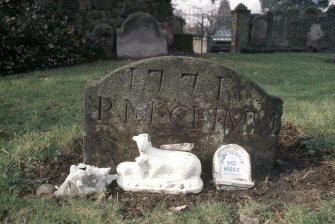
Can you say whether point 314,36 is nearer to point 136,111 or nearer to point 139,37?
point 139,37

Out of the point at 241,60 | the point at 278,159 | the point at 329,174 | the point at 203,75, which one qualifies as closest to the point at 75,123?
the point at 203,75

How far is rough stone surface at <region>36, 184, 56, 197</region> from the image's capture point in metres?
3.09

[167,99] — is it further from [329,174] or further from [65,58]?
[65,58]

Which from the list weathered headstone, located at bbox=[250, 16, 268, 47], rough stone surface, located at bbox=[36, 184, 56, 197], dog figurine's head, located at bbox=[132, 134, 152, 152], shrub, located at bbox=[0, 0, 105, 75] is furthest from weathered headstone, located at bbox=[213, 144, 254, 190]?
weathered headstone, located at bbox=[250, 16, 268, 47]

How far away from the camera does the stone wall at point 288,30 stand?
15.1 m

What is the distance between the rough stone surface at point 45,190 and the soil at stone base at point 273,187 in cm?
8

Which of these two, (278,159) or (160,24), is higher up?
(160,24)

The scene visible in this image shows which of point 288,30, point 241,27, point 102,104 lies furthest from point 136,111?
point 288,30

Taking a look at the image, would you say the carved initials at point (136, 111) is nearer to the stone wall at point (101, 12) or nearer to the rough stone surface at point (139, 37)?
the rough stone surface at point (139, 37)

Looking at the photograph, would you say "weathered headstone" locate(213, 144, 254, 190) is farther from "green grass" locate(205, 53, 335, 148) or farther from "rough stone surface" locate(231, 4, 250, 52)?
"rough stone surface" locate(231, 4, 250, 52)

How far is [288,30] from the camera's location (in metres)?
15.9

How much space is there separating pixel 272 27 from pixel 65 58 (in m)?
8.70

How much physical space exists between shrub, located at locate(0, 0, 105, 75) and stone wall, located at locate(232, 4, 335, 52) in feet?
22.1

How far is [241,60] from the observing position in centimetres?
1055
